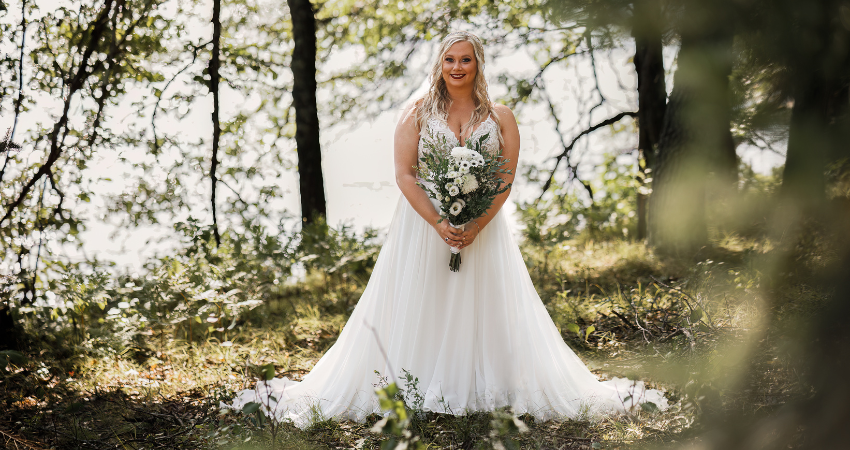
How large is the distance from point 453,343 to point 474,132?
1.35 meters

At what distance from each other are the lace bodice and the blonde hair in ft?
0.11

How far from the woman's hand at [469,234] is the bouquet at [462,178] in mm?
75

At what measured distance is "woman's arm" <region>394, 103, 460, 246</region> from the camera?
11.1ft

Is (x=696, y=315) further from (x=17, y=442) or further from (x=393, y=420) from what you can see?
(x=17, y=442)

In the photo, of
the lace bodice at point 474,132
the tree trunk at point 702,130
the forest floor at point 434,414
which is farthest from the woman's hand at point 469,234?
the tree trunk at point 702,130

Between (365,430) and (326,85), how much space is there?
20.6 feet

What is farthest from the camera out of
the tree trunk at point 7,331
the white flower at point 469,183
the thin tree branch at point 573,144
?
the thin tree branch at point 573,144

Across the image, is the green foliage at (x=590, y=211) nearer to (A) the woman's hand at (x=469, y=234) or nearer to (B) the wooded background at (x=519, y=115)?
(B) the wooded background at (x=519, y=115)

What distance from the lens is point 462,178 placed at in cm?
301

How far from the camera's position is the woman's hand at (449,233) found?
3322mm

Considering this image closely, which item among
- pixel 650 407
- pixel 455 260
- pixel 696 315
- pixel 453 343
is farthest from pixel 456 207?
pixel 696 315

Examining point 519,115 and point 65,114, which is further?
point 519,115

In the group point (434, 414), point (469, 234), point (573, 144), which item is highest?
point (573, 144)

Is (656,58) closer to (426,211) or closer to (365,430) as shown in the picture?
(426,211)
